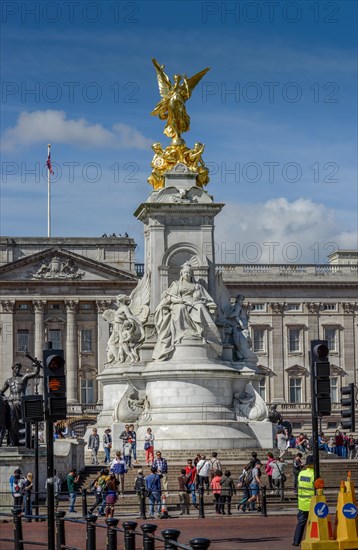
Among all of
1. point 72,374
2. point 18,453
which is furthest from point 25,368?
point 18,453

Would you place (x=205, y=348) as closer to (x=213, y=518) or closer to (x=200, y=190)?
(x=200, y=190)

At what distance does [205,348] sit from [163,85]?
11.7 metres

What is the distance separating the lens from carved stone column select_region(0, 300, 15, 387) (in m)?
113

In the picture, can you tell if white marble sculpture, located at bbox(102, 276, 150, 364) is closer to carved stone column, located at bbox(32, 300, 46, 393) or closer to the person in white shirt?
the person in white shirt

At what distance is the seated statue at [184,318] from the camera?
52938 mm

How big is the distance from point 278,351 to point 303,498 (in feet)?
288

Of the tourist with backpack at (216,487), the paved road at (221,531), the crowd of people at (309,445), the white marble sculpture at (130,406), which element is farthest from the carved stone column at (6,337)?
the paved road at (221,531)

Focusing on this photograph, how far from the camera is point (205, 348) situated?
53.1 meters

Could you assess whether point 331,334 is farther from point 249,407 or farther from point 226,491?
point 226,491

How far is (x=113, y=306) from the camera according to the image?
115062 millimetres

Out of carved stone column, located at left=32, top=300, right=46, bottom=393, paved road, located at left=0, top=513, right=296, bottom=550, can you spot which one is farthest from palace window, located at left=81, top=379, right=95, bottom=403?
paved road, located at left=0, top=513, right=296, bottom=550

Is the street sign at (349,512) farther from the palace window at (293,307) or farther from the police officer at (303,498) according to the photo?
the palace window at (293,307)

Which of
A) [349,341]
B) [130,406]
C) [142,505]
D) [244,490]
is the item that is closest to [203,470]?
[244,490]

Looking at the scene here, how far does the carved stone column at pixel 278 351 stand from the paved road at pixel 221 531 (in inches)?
2977
